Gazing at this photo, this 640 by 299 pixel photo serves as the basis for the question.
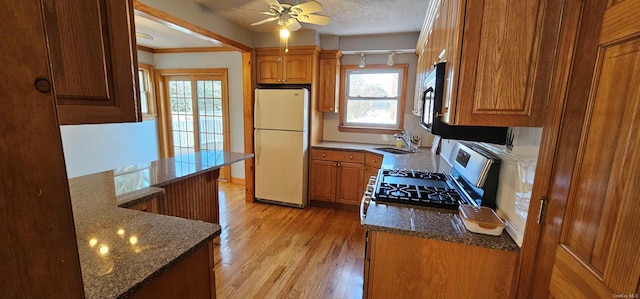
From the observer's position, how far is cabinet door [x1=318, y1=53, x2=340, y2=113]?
3691mm

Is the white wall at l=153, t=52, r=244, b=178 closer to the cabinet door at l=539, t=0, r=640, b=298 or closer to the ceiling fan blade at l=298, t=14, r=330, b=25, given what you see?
the ceiling fan blade at l=298, t=14, r=330, b=25

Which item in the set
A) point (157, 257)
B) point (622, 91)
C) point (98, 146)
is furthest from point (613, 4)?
point (98, 146)

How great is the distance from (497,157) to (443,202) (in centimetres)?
37

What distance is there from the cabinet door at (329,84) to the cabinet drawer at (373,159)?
2.82ft

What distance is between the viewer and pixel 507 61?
1031mm

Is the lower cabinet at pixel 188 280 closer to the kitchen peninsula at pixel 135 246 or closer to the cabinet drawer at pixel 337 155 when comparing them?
the kitchen peninsula at pixel 135 246

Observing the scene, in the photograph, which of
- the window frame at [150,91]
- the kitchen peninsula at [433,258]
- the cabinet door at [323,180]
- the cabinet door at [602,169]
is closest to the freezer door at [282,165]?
the cabinet door at [323,180]

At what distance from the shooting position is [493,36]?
1031mm

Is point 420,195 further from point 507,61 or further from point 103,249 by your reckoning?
point 103,249

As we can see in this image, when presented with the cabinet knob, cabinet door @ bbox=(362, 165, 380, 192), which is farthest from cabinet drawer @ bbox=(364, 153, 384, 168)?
the cabinet knob

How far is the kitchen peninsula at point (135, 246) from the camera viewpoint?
0.81 m

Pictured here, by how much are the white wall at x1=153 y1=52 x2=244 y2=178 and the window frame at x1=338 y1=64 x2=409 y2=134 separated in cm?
169

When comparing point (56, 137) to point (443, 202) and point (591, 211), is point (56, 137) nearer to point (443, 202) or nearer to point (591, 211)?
point (591, 211)

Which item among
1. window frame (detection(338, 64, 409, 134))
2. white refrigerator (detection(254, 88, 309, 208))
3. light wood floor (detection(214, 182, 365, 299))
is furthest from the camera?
window frame (detection(338, 64, 409, 134))
